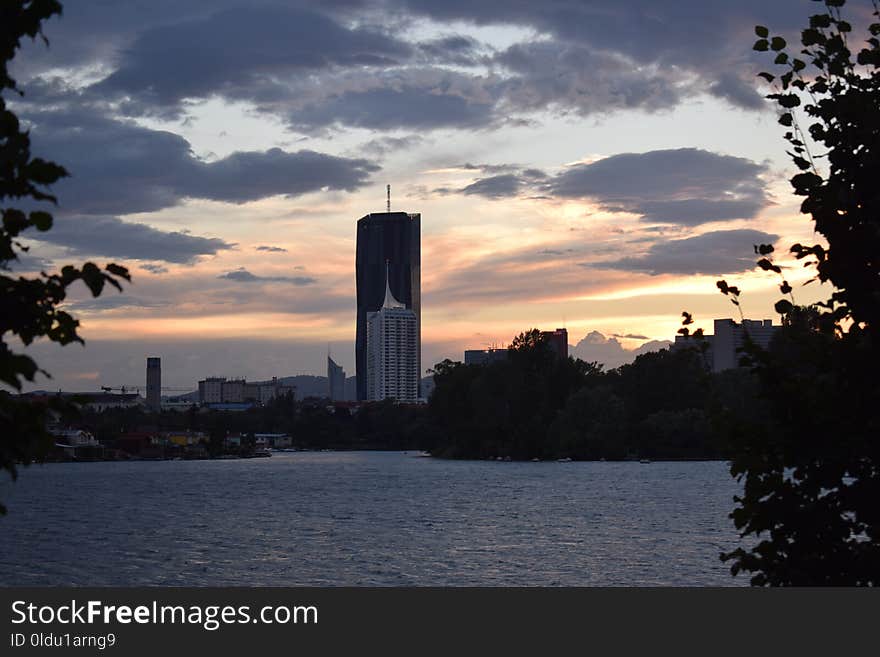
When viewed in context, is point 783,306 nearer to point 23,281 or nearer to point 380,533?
point 23,281

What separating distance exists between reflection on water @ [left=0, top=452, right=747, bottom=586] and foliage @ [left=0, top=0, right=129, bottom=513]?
35422mm

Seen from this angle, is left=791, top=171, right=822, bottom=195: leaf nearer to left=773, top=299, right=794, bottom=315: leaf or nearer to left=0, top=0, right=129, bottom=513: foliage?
left=773, top=299, right=794, bottom=315: leaf

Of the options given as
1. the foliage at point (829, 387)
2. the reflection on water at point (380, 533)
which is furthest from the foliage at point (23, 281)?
the reflection on water at point (380, 533)

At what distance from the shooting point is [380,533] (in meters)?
62.3

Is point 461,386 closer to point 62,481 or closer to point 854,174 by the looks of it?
point 62,481

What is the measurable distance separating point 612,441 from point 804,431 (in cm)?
15697

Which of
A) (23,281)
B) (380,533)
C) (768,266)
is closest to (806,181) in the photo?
(768,266)

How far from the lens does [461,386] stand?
7205 inches

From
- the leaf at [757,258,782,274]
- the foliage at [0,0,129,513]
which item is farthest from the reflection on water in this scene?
the foliage at [0,0,129,513]

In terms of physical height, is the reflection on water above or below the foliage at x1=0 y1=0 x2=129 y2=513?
below

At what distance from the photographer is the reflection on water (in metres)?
46.3

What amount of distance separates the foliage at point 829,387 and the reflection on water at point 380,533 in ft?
98.6

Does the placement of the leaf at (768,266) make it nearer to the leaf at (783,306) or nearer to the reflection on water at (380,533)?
the leaf at (783,306)

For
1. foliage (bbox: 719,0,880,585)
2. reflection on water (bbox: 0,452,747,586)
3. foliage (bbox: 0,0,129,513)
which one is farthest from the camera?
reflection on water (bbox: 0,452,747,586)
